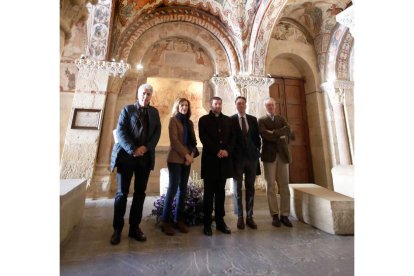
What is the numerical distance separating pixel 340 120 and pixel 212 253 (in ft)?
22.1

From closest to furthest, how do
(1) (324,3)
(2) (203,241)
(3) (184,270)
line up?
(3) (184,270) < (2) (203,241) < (1) (324,3)

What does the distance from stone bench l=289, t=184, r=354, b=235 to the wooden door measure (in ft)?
14.4

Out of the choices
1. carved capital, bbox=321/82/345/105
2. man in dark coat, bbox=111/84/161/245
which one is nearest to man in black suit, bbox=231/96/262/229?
man in dark coat, bbox=111/84/161/245

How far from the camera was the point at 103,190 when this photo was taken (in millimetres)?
5180

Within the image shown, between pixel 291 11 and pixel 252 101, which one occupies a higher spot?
pixel 291 11

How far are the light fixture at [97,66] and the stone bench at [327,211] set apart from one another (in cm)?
483

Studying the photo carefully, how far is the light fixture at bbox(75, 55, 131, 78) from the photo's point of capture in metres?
5.28

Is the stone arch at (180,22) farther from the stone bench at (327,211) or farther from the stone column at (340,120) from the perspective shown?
the stone bench at (327,211)

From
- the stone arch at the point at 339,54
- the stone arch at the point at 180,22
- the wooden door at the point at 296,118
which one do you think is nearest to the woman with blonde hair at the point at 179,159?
the stone arch at the point at 180,22

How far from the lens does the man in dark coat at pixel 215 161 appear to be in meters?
2.70
